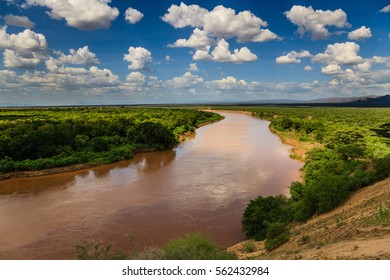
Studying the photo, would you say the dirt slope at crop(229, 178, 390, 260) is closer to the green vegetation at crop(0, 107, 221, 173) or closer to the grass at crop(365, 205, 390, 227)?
the grass at crop(365, 205, 390, 227)

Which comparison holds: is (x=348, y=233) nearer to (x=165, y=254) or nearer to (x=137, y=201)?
(x=165, y=254)

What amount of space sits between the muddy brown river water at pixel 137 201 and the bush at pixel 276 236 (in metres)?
3.06

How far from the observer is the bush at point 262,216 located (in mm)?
17031

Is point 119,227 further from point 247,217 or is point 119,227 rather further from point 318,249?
point 318,249

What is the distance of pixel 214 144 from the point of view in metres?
50.1

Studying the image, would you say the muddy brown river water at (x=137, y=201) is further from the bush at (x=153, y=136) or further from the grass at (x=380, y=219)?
the grass at (x=380, y=219)

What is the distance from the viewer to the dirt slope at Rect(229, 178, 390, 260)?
929 centimetres

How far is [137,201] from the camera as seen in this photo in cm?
2381

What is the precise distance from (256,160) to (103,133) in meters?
22.8

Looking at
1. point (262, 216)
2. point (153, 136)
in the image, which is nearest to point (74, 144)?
point (153, 136)

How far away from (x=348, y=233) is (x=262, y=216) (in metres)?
6.07

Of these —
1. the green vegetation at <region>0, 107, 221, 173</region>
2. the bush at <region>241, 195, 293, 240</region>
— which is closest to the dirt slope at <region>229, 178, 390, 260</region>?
the bush at <region>241, 195, 293, 240</region>

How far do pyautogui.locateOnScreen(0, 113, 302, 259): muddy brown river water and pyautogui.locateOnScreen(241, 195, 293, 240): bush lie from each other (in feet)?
3.13
